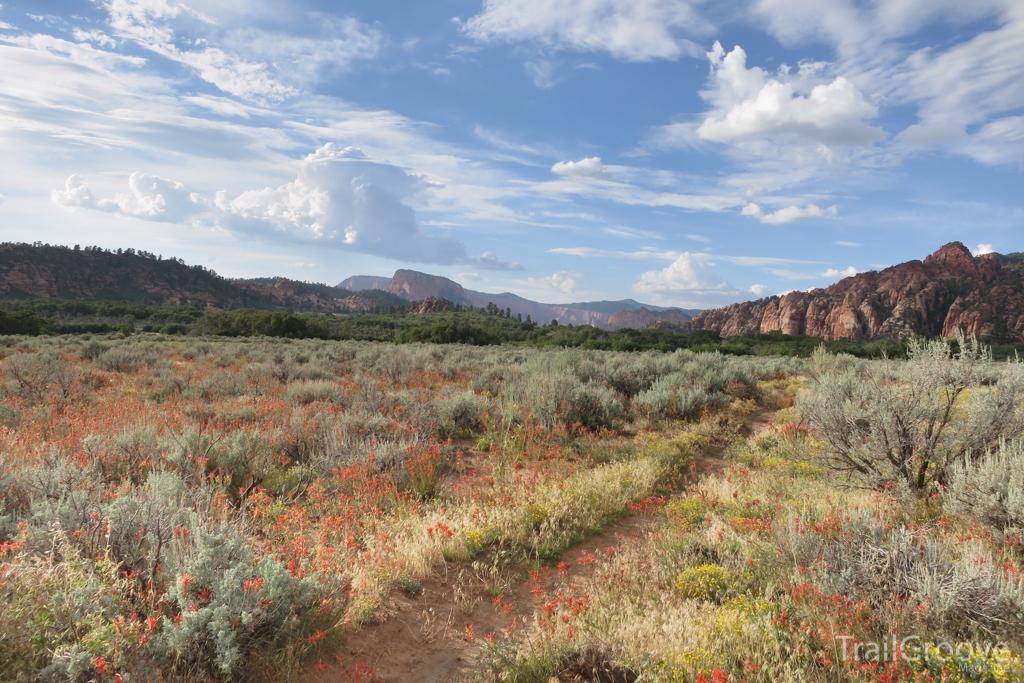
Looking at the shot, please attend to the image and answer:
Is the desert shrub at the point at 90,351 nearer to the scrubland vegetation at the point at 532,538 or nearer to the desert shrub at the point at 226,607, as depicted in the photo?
the scrubland vegetation at the point at 532,538

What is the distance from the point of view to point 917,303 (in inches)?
3329

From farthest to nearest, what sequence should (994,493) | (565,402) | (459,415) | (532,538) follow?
(565,402) → (459,415) → (532,538) → (994,493)

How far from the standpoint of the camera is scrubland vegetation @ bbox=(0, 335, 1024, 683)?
3.12 metres

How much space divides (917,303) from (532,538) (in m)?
105

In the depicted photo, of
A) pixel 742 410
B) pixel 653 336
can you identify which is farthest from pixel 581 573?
pixel 653 336

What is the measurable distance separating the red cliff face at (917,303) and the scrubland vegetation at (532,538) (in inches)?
2862

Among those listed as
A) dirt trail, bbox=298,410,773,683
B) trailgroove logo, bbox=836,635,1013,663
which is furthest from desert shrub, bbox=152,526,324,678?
trailgroove logo, bbox=836,635,1013,663

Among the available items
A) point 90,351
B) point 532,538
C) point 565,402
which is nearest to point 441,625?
point 532,538

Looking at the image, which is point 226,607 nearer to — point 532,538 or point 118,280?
point 532,538

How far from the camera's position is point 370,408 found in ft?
34.4

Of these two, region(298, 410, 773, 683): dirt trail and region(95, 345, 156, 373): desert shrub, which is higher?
region(298, 410, 773, 683): dirt trail

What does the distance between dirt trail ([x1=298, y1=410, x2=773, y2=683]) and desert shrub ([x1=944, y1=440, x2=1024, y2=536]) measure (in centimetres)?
354

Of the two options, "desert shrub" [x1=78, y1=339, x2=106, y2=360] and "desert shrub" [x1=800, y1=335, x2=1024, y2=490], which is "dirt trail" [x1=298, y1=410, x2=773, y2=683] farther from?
"desert shrub" [x1=78, y1=339, x2=106, y2=360]

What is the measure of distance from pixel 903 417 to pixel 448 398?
8160mm
